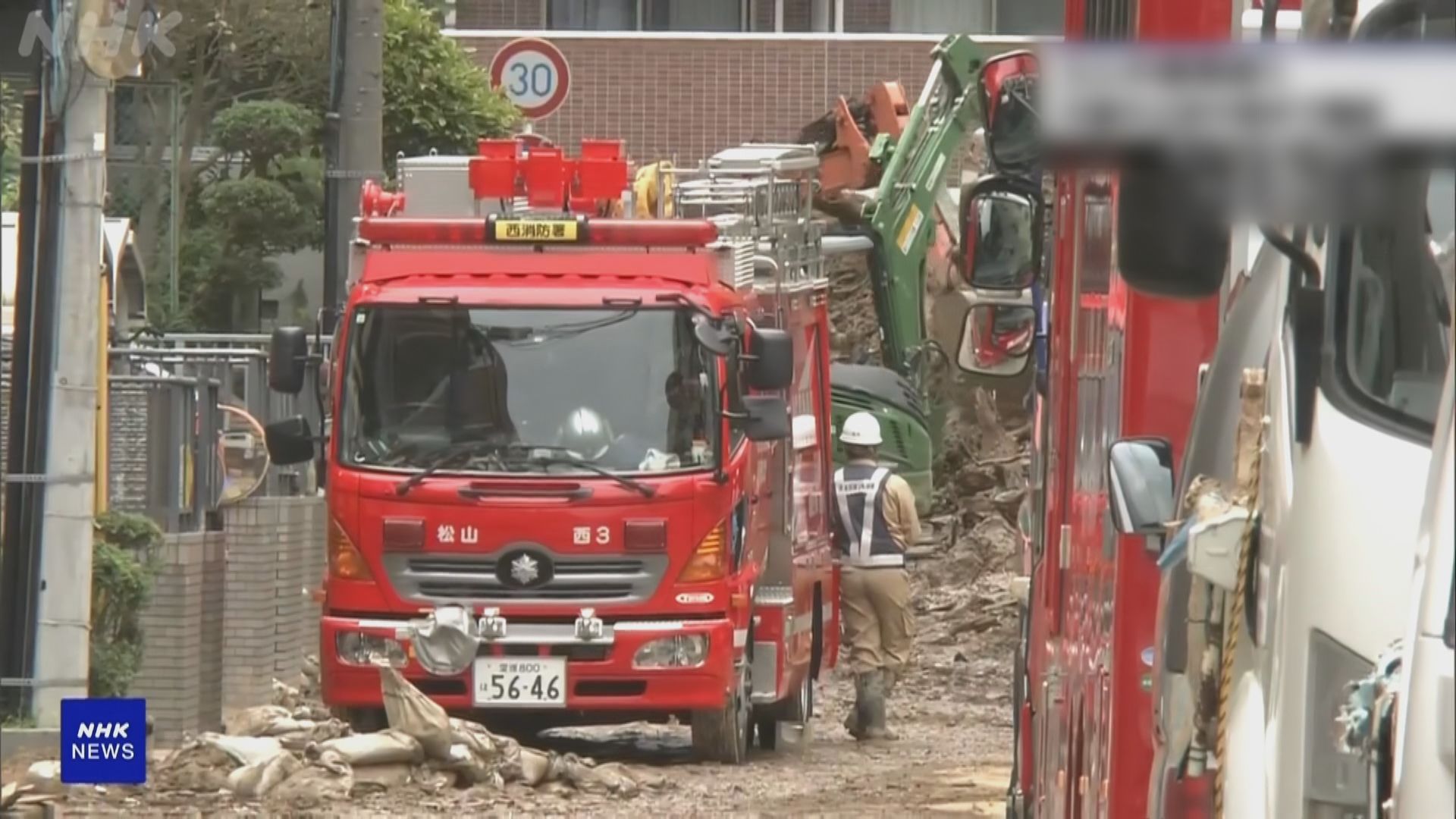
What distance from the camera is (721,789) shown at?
1326 centimetres

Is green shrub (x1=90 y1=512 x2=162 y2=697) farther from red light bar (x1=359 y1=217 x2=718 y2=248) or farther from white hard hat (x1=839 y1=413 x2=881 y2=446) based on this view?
white hard hat (x1=839 y1=413 x2=881 y2=446)

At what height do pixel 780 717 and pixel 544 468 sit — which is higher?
pixel 544 468

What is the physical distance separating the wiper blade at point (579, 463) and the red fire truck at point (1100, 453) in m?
5.63

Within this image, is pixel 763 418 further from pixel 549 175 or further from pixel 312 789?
pixel 312 789

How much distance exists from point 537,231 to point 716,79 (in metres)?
17.2

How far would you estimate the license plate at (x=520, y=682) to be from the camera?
532 inches

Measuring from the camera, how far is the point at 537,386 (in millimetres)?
13680

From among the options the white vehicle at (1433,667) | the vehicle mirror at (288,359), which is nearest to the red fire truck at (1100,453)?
the white vehicle at (1433,667)

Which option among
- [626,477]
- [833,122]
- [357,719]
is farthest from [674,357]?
[833,122]

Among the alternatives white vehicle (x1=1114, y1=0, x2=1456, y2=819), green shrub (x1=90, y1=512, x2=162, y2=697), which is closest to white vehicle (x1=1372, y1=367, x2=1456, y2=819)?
white vehicle (x1=1114, y1=0, x2=1456, y2=819)

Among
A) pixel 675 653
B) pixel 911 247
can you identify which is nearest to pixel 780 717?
pixel 675 653

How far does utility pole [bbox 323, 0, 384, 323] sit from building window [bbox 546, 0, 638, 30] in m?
16.1

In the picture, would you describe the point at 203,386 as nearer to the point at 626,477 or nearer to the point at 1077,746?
the point at 626,477

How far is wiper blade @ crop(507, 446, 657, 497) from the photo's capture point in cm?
1356
